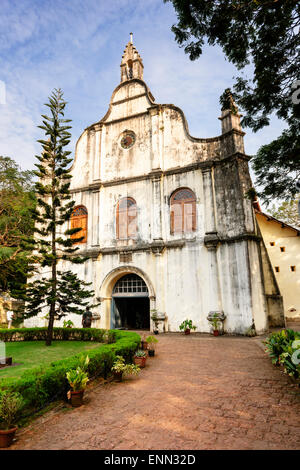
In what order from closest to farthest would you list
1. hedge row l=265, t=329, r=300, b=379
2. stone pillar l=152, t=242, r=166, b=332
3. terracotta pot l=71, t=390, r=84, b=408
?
terracotta pot l=71, t=390, r=84, b=408 → hedge row l=265, t=329, r=300, b=379 → stone pillar l=152, t=242, r=166, b=332

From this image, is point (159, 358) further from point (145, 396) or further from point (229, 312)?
point (229, 312)

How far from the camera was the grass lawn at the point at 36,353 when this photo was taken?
7.84 meters

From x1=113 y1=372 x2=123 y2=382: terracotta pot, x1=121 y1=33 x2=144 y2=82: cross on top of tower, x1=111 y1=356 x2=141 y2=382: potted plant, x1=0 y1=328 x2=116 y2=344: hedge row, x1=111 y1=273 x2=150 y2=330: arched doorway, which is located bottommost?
x1=113 y1=372 x2=123 y2=382: terracotta pot

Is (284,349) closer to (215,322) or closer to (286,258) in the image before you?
(215,322)

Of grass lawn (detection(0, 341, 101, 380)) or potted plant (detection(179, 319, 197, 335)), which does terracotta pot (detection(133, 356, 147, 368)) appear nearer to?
grass lawn (detection(0, 341, 101, 380))

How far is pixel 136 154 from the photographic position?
16.9 meters

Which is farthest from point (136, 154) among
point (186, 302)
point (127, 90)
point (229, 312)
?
point (229, 312)

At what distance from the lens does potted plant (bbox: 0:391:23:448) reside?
149 inches

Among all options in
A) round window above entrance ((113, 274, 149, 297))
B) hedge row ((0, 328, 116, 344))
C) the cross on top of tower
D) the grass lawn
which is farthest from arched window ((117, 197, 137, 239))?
the cross on top of tower

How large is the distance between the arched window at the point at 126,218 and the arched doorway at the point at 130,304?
2.42 m

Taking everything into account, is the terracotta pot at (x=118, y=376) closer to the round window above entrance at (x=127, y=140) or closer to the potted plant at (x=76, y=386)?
the potted plant at (x=76, y=386)

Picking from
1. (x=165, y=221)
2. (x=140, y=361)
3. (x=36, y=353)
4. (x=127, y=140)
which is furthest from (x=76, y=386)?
(x=127, y=140)

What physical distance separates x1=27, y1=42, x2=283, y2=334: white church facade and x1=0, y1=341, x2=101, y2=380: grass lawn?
164 inches

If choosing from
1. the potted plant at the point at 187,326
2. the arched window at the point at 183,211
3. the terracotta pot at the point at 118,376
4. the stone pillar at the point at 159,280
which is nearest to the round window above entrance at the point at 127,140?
the arched window at the point at 183,211
